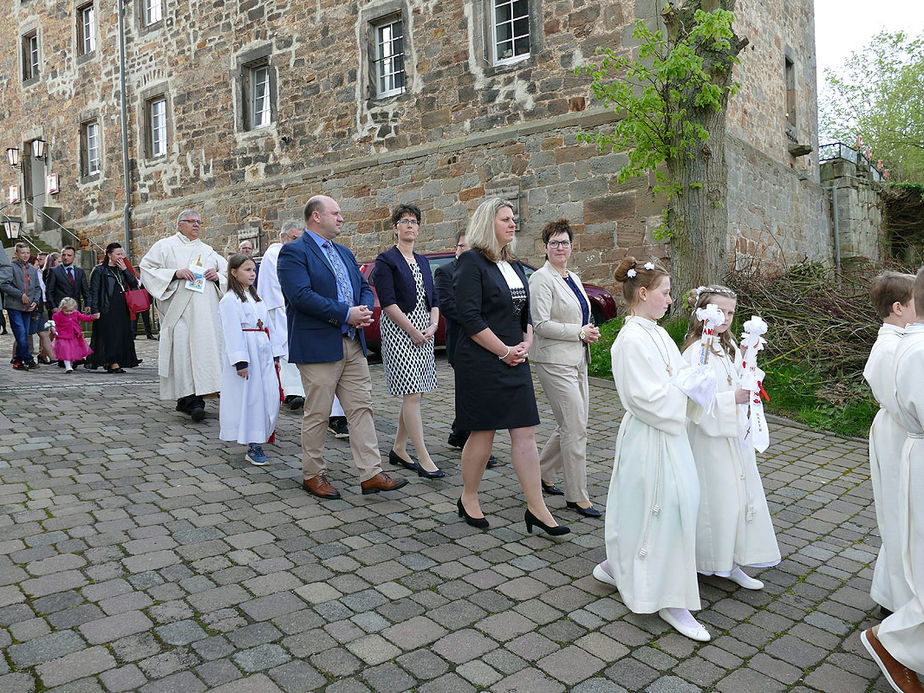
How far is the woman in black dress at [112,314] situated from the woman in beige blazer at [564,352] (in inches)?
305

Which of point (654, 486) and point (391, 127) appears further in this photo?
point (391, 127)

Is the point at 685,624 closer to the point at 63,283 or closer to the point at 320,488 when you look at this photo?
the point at 320,488

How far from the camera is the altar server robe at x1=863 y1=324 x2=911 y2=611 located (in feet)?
9.89

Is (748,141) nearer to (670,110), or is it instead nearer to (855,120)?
(670,110)

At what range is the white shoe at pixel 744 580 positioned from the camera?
11.9ft

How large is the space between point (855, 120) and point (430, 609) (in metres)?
36.4

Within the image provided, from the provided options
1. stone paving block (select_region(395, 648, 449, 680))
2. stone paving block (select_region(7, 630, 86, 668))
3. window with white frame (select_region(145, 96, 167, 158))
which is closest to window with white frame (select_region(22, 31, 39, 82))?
window with white frame (select_region(145, 96, 167, 158))

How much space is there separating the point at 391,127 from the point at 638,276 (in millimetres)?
12097

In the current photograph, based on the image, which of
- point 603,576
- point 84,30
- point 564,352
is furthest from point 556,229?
point 84,30

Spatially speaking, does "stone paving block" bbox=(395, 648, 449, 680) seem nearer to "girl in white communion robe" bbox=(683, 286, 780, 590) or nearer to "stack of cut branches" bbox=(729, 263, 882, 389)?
"girl in white communion robe" bbox=(683, 286, 780, 590)

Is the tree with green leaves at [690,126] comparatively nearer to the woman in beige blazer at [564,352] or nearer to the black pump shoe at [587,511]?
the woman in beige blazer at [564,352]

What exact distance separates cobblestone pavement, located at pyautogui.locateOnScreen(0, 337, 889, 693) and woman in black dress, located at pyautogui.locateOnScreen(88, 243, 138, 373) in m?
5.20

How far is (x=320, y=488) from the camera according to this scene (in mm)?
4855

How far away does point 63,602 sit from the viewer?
128 inches
